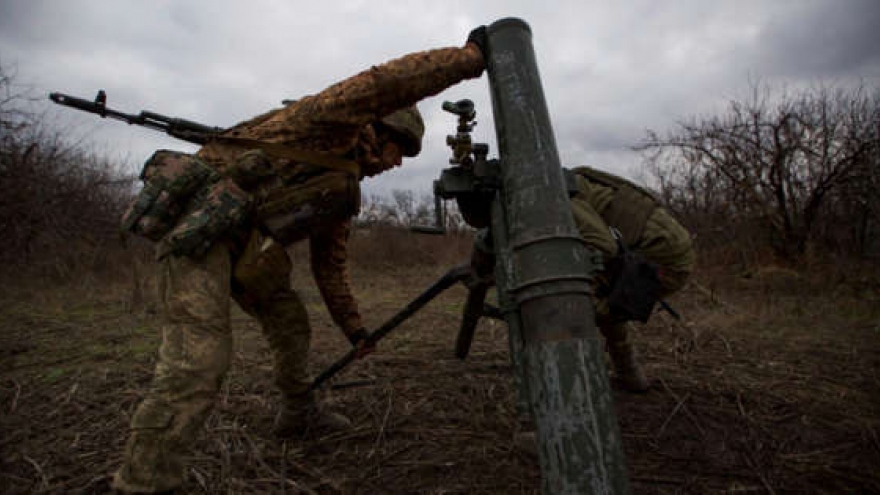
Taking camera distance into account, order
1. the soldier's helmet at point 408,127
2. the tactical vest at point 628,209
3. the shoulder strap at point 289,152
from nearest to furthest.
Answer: the shoulder strap at point 289,152 → the soldier's helmet at point 408,127 → the tactical vest at point 628,209

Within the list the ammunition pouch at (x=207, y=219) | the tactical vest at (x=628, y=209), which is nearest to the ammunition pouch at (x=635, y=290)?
the tactical vest at (x=628, y=209)

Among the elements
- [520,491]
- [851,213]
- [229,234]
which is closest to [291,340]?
[229,234]

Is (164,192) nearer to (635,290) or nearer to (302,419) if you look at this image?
(302,419)

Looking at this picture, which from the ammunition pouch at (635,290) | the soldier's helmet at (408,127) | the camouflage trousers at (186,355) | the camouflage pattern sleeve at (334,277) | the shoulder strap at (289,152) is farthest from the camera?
the camouflage pattern sleeve at (334,277)

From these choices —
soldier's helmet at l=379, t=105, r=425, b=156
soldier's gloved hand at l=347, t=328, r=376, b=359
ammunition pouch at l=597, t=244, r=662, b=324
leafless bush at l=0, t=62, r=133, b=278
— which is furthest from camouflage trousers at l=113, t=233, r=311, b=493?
leafless bush at l=0, t=62, r=133, b=278

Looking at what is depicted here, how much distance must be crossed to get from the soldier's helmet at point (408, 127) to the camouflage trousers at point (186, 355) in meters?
0.96

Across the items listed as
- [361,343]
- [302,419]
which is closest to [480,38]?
[361,343]

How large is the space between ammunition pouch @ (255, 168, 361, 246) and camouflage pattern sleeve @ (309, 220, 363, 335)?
681 mm

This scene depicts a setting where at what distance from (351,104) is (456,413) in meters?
1.87

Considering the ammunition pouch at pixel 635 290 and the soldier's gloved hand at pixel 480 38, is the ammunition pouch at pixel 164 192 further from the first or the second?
the ammunition pouch at pixel 635 290

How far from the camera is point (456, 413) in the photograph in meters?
2.75

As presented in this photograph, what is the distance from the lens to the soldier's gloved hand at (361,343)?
2.85m

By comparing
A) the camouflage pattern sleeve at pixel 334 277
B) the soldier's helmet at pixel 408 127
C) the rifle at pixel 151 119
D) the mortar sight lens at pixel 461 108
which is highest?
the soldier's helmet at pixel 408 127

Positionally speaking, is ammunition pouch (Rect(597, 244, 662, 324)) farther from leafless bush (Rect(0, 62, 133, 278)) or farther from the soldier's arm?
leafless bush (Rect(0, 62, 133, 278))
